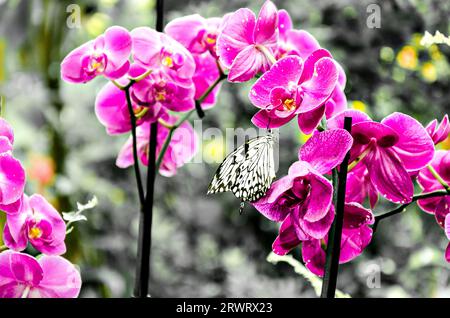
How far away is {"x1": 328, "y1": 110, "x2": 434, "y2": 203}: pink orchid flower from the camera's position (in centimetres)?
32

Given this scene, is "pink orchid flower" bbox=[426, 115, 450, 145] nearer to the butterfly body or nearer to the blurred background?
the butterfly body

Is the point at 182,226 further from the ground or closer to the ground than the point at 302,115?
closer to the ground

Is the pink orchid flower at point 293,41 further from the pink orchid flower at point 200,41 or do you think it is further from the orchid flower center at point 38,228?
the orchid flower center at point 38,228

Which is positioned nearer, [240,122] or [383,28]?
[383,28]

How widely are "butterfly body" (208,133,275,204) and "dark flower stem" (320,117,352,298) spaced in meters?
0.04

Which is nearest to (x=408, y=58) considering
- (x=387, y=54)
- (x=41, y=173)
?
(x=387, y=54)

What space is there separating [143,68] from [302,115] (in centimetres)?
12

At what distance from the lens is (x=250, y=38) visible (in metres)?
0.35

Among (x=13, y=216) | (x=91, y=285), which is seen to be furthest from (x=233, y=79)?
(x=91, y=285)

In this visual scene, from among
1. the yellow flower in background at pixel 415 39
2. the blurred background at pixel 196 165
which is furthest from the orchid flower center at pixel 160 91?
the yellow flower in background at pixel 415 39

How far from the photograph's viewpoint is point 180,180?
136 cm

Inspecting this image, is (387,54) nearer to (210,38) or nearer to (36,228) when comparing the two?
(210,38)

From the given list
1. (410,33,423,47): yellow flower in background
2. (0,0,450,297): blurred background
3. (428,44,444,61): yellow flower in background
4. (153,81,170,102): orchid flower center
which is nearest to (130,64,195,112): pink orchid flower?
(153,81,170,102): orchid flower center

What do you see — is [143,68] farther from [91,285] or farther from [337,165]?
[91,285]
